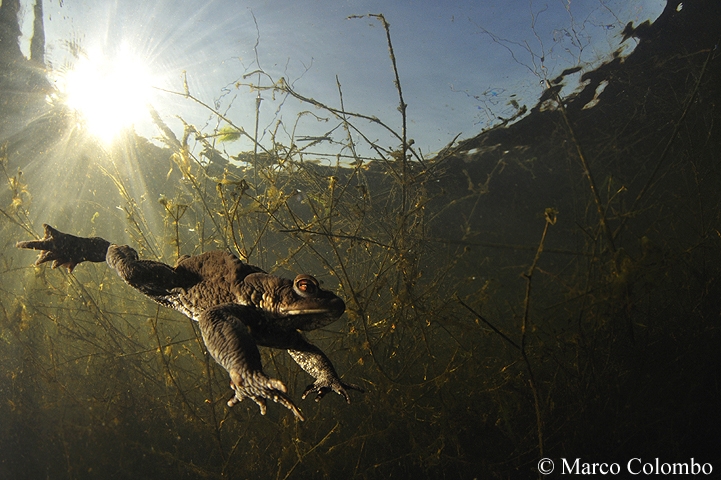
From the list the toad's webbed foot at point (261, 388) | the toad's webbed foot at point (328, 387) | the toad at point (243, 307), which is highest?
the toad at point (243, 307)

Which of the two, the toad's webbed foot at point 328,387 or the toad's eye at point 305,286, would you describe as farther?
the toad's webbed foot at point 328,387

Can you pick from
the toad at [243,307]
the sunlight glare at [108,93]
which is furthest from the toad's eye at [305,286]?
the sunlight glare at [108,93]

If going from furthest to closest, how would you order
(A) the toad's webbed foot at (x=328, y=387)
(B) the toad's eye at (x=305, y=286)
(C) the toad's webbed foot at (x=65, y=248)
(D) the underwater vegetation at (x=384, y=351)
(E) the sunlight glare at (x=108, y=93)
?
(E) the sunlight glare at (x=108, y=93), (D) the underwater vegetation at (x=384, y=351), (C) the toad's webbed foot at (x=65, y=248), (A) the toad's webbed foot at (x=328, y=387), (B) the toad's eye at (x=305, y=286)

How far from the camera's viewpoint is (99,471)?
6164 millimetres

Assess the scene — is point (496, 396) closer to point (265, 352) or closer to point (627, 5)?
point (265, 352)

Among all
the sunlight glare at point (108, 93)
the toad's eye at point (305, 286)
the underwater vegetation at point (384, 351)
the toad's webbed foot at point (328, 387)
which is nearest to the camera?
the toad's eye at point (305, 286)

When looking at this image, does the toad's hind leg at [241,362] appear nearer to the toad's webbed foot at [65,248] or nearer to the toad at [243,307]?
the toad at [243,307]

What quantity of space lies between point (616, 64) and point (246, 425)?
48.9ft

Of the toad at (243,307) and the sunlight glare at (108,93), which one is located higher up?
the sunlight glare at (108,93)

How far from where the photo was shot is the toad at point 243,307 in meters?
1.49

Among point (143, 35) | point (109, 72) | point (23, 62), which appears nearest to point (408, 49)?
point (143, 35)

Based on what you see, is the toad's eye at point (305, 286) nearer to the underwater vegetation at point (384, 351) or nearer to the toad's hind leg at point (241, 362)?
the toad's hind leg at point (241, 362)

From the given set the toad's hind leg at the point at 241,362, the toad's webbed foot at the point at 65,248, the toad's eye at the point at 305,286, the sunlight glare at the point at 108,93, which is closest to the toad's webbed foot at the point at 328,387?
the toad's hind leg at the point at 241,362

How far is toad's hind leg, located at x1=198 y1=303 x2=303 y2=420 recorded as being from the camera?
1450 millimetres
